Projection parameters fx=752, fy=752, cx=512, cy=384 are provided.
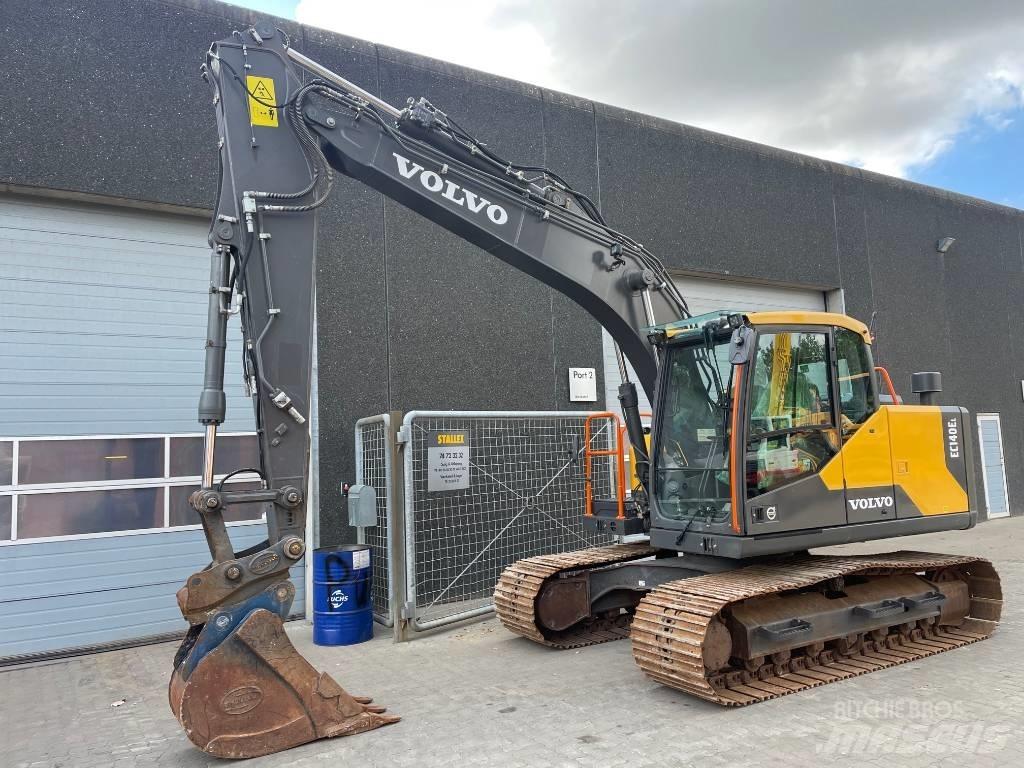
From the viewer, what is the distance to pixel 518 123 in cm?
1026

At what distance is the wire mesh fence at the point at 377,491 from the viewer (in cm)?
784

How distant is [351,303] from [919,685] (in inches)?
260

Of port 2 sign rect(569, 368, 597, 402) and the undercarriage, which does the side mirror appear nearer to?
the undercarriage

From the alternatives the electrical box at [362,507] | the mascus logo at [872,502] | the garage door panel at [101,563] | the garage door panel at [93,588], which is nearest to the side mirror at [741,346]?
the mascus logo at [872,502]

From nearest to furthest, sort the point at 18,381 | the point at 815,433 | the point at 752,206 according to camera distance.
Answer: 1. the point at 815,433
2. the point at 18,381
3. the point at 752,206

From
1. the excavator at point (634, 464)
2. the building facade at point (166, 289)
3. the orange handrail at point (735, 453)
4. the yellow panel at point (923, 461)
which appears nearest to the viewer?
the excavator at point (634, 464)

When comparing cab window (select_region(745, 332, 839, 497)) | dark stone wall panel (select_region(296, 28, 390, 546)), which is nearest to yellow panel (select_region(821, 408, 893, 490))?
cab window (select_region(745, 332, 839, 497))

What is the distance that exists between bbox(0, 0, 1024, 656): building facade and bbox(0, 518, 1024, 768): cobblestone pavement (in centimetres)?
125

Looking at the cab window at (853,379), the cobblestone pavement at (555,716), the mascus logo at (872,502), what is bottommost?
the cobblestone pavement at (555,716)

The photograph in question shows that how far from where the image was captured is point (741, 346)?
548 centimetres

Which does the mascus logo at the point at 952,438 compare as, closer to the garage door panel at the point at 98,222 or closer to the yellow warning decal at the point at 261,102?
the yellow warning decal at the point at 261,102

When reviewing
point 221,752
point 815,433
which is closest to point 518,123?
point 815,433

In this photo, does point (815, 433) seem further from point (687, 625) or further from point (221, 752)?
point (221, 752)

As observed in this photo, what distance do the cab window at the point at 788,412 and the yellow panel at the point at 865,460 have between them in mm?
107
